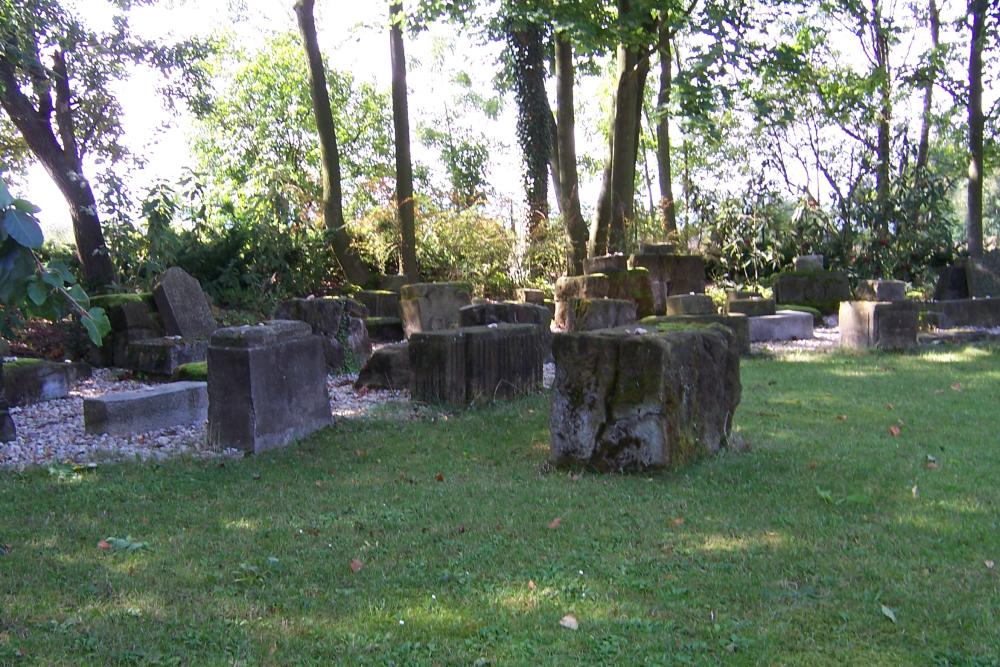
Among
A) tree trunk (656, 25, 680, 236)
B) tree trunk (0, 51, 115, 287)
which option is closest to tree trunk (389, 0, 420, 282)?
tree trunk (656, 25, 680, 236)

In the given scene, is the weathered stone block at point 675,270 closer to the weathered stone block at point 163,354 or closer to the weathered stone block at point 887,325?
the weathered stone block at point 887,325

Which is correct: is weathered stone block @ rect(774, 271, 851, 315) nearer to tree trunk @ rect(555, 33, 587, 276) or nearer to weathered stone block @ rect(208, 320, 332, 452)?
tree trunk @ rect(555, 33, 587, 276)

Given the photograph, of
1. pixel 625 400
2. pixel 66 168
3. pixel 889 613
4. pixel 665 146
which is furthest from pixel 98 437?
pixel 665 146

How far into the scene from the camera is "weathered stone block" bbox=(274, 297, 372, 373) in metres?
10.3

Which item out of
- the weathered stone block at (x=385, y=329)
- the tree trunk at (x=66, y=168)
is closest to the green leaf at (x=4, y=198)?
the weathered stone block at (x=385, y=329)

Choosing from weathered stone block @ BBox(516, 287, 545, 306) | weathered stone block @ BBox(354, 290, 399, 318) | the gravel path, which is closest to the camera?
the gravel path

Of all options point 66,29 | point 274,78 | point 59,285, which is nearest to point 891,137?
point 66,29

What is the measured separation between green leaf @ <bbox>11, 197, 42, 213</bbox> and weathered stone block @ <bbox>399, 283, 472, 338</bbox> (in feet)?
30.3

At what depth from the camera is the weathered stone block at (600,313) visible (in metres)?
11.7

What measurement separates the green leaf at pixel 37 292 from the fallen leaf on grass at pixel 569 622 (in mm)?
2212

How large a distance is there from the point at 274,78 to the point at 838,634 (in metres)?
30.2

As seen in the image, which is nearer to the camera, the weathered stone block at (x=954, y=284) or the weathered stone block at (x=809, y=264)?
the weathered stone block at (x=954, y=284)

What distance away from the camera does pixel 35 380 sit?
9.20 meters

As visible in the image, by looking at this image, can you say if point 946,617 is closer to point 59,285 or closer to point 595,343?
point 595,343
